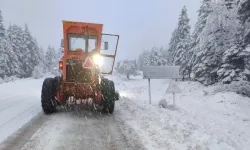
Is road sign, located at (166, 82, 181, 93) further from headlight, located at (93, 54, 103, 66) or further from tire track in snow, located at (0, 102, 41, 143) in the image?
tire track in snow, located at (0, 102, 41, 143)

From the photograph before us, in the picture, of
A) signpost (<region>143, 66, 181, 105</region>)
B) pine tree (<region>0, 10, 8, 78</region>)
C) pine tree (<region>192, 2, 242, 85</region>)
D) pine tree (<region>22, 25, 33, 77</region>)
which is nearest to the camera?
signpost (<region>143, 66, 181, 105</region>)

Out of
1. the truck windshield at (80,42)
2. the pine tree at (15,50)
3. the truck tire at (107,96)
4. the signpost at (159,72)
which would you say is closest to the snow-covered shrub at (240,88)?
the signpost at (159,72)

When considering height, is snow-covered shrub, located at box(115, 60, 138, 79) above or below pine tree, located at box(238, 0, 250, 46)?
below

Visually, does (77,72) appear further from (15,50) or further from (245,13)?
(15,50)

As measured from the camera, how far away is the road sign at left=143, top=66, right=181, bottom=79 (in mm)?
15148

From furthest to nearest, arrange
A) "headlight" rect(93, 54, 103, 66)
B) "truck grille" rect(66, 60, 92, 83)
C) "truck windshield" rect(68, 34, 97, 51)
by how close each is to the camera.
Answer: "truck windshield" rect(68, 34, 97, 51) < "headlight" rect(93, 54, 103, 66) < "truck grille" rect(66, 60, 92, 83)

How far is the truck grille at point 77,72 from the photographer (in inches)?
420

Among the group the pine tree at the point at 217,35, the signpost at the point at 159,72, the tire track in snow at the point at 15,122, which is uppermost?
the pine tree at the point at 217,35

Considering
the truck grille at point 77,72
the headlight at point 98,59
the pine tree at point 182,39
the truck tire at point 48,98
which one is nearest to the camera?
the truck tire at point 48,98

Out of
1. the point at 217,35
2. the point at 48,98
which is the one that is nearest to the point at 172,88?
the point at 48,98

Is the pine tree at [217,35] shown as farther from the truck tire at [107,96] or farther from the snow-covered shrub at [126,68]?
the snow-covered shrub at [126,68]

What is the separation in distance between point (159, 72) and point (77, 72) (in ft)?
19.2

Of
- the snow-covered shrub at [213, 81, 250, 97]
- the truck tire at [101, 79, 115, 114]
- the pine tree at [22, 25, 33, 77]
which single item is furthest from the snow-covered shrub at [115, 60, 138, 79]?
the truck tire at [101, 79, 115, 114]

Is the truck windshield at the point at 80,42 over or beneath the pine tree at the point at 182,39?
beneath
